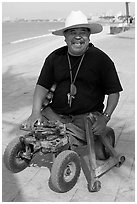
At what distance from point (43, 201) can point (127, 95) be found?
397 cm

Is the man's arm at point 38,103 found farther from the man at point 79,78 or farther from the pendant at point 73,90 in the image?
the pendant at point 73,90

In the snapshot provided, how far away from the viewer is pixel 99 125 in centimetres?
328

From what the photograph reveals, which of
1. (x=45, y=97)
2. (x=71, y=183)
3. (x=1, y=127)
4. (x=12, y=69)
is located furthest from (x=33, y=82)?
(x=71, y=183)

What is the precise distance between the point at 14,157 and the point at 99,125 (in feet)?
3.08

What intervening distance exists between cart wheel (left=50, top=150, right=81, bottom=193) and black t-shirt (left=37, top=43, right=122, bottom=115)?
571 millimetres

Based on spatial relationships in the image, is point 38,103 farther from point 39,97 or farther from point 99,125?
point 99,125

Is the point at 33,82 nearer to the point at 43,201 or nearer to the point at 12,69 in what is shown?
the point at 12,69

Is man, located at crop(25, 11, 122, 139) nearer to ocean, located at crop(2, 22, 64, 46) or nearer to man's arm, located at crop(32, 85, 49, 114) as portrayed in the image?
man's arm, located at crop(32, 85, 49, 114)

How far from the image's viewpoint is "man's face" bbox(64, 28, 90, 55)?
10.6 ft

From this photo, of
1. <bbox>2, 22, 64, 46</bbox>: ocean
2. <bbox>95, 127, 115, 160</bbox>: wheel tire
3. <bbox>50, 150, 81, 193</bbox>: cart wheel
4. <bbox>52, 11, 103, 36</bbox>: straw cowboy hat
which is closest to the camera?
<bbox>50, 150, 81, 193</bbox>: cart wheel

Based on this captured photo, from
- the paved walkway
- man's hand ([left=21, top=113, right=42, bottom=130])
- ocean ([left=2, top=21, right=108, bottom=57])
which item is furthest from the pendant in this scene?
ocean ([left=2, top=21, right=108, bottom=57])

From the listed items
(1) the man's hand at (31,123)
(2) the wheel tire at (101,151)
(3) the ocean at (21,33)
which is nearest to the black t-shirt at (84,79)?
(1) the man's hand at (31,123)

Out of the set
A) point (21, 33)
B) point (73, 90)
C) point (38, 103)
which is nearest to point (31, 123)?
point (38, 103)

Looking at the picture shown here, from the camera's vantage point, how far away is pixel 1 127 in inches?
189
